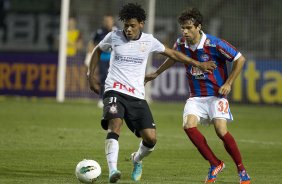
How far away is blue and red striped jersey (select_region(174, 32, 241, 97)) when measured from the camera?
33.4 feet

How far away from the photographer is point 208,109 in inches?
400

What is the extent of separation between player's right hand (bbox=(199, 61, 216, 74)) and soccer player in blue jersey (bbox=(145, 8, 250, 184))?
0.55 ft

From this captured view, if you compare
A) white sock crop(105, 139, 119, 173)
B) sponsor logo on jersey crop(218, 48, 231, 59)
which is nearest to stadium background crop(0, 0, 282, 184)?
sponsor logo on jersey crop(218, 48, 231, 59)

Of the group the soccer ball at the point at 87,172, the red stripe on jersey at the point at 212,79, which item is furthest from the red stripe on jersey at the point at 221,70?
the soccer ball at the point at 87,172

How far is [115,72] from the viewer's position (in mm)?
9734

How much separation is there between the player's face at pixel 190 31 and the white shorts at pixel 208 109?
744mm

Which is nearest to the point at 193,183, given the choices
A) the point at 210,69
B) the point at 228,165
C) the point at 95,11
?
the point at 210,69

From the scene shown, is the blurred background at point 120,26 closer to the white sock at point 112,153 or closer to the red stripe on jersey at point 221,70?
the red stripe on jersey at point 221,70

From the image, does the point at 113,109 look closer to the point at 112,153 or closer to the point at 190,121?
the point at 112,153

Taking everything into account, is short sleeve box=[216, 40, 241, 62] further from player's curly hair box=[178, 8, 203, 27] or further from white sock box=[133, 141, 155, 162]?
white sock box=[133, 141, 155, 162]

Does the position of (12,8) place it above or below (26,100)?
above

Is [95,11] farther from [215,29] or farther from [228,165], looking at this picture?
[228,165]

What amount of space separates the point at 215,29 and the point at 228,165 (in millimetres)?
15826

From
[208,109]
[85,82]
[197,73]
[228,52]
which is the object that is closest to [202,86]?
[197,73]
